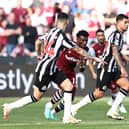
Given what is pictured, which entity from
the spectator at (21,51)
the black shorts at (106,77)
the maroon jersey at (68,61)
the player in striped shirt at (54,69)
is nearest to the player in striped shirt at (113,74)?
the black shorts at (106,77)

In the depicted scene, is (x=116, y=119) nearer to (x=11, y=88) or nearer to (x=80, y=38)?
(x=80, y=38)

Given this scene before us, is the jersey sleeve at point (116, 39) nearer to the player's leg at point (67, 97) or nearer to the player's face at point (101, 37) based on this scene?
the player's leg at point (67, 97)

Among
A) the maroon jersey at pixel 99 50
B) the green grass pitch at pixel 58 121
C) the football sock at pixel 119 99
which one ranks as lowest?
the green grass pitch at pixel 58 121

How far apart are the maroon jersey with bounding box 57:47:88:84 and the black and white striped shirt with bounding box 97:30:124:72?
681 mm

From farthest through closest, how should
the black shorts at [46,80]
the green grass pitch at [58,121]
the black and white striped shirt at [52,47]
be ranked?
1. the black shorts at [46,80]
2. the black and white striped shirt at [52,47]
3. the green grass pitch at [58,121]

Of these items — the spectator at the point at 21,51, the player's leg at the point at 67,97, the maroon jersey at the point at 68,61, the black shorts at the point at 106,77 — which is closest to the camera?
the player's leg at the point at 67,97

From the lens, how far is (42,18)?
22.0 meters

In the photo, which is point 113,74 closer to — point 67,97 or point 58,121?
point 58,121

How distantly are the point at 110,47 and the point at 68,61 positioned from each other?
35.1 inches

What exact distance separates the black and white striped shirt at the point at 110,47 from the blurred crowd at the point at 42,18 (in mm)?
7566

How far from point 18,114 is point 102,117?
184 cm

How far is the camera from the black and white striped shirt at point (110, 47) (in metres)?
12.9

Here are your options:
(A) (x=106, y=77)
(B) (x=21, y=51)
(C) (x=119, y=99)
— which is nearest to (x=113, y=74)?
(A) (x=106, y=77)

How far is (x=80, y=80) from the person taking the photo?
1947 cm
